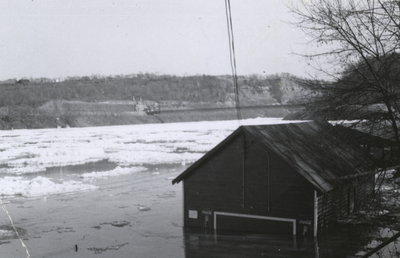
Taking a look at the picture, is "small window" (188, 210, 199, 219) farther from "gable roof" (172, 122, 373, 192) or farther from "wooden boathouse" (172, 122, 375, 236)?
"gable roof" (172, 122, 373, 192)

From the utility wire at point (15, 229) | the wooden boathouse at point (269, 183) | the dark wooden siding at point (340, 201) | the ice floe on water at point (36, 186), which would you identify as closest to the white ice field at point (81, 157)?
the ice floe on water at point (36, 186)

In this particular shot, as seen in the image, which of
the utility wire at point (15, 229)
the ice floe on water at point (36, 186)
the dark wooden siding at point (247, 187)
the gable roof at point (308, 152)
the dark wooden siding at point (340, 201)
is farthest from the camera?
the ice floe on water at point (36, 186)

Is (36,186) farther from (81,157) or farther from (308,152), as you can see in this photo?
(308,152)

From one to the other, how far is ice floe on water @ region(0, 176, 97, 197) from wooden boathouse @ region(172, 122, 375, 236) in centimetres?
1763

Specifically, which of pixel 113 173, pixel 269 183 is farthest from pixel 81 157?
pixel 269 183

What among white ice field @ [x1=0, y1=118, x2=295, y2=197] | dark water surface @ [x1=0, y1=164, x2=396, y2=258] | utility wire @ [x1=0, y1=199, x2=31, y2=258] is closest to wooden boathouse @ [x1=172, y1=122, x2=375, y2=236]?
dark water surface @ [x1=0, y1=164, x2=396, y2=258]

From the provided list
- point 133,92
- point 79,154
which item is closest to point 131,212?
point 79,154

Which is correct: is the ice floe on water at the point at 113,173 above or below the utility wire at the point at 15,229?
above

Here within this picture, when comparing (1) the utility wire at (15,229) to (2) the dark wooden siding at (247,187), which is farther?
(2) the dark wooden siding at (247,187)

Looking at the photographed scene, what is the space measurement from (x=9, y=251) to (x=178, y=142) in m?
56.3

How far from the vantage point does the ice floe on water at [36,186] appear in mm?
39906

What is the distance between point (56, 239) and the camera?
25.2 m

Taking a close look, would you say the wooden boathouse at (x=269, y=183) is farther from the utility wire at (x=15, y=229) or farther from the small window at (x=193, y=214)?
the utility wire at (x=15, y=229)

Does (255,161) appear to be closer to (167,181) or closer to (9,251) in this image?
(9,251)
